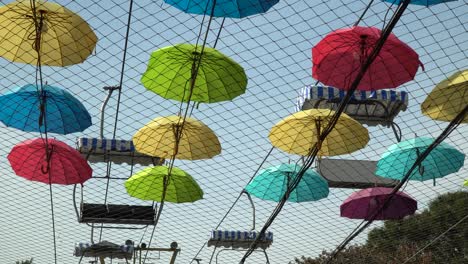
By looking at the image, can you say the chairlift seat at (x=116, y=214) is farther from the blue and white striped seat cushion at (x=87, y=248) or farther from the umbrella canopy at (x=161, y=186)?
the blue and white striped seat cushion at (x=87, y=248)

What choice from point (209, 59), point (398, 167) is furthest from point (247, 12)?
point (398, 167)

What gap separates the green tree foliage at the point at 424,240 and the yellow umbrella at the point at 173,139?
306 inches

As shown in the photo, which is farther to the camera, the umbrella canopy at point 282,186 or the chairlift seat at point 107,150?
the umbrella canopy at point 282,186

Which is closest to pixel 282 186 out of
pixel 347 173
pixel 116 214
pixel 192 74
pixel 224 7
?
pixel 347 173

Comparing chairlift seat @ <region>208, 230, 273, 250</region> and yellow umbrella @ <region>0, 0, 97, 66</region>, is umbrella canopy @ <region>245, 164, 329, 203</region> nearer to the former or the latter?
chairlift seat @ <region>208, 230, 273, 250</region>

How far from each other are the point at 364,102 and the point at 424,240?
987 centimetres

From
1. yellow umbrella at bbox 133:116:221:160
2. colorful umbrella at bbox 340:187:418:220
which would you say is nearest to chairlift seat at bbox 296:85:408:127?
colorful umbrella at bbox 340:187:418:220

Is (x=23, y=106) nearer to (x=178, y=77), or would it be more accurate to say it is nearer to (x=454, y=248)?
(x=178, y=77)

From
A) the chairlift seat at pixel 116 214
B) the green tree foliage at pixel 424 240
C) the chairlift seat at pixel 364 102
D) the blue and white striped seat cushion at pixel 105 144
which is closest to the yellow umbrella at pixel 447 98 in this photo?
the chairlift seat at pixel 364 102

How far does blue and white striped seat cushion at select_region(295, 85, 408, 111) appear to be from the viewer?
23.2ft

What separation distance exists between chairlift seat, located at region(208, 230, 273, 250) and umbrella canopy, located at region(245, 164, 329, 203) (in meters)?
1.44

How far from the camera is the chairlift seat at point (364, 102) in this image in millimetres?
7113

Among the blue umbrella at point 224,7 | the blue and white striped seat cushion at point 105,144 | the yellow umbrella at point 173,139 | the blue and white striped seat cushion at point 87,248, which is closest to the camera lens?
the blue umbrella at point 224,7

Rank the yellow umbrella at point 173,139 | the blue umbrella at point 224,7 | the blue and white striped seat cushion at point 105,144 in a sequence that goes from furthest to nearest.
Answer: the blue and white striped seat cushion at point 105,144 → the yellow umbrella at point 173,139 → the blue umbrella at point 224,7
